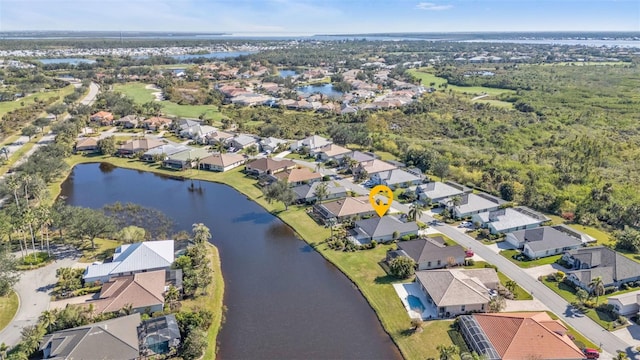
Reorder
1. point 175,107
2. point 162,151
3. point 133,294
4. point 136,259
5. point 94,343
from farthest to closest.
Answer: point 175,107 → point 162,151 → point 136,259 → point 133,294 → point 94,343

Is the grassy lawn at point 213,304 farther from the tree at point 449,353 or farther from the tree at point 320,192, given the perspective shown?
the tree at point 320,192

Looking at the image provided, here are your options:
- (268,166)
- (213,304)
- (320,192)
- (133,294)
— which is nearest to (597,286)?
(320,192)

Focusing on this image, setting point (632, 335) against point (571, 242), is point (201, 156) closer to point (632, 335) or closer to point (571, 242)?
point (571, 242)

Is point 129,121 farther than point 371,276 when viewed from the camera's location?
Yes

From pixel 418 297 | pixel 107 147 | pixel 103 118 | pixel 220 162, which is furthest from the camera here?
pixel 103 118

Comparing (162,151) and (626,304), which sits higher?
(162,151)

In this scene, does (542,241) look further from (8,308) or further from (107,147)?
(107,147)

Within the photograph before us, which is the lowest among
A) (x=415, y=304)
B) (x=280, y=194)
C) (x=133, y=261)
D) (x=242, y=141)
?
(x=415, y=304)

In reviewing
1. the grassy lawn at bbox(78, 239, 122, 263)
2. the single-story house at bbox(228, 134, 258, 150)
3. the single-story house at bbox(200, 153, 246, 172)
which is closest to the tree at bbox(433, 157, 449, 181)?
the single-story house at bbox(200, 153, 246, 172)
